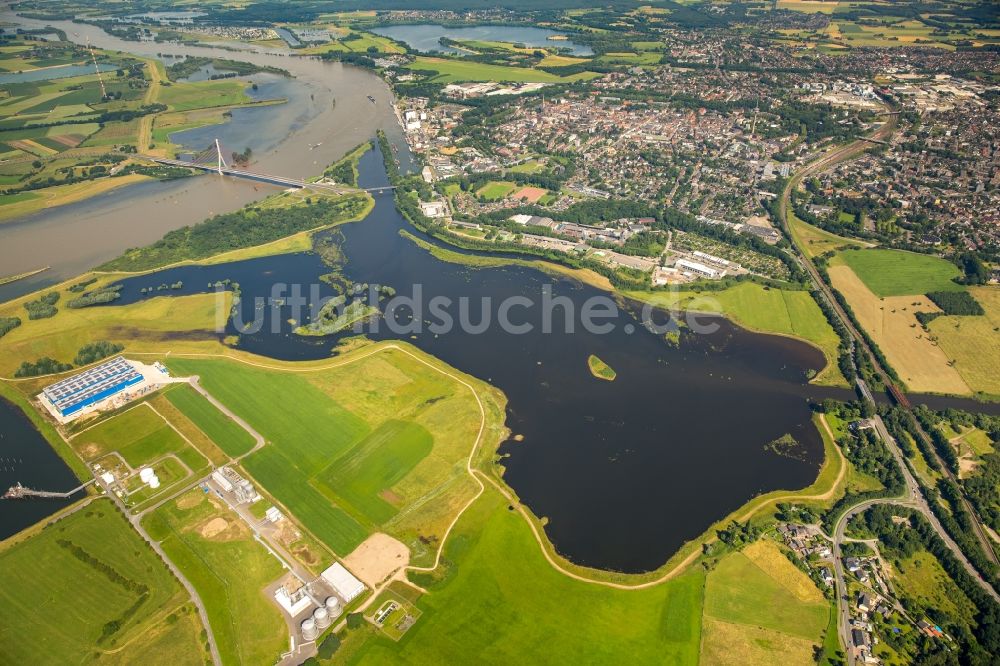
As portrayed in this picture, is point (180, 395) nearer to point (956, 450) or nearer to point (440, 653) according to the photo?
point (440, 653)

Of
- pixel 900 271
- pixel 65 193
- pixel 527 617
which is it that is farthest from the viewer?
pixel 65 193

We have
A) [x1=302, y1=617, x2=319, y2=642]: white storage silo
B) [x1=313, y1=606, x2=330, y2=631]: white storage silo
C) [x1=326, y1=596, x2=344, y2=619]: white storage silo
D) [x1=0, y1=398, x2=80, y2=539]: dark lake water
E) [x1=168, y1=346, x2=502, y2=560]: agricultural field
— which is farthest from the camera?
[x1=168, y1=346, x2=502, y2=560]: agricultural field

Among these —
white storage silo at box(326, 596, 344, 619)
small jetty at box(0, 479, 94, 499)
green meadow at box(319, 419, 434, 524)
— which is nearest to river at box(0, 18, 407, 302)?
small jetty at box(0, 479, 94, 499)

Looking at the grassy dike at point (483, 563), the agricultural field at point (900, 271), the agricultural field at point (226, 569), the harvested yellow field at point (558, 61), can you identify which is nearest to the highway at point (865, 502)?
the grassy dike at point (483, 563)

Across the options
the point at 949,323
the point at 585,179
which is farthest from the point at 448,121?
the point at 949,323

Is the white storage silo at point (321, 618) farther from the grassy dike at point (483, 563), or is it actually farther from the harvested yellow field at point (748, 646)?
the harvested yellow field at point (748, 646)

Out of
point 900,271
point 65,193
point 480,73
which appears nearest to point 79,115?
point 65,193

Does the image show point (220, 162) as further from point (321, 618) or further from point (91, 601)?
point (321, 618)

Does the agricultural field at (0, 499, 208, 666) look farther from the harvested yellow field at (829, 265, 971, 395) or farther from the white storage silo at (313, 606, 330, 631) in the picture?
the harvested yellow field at (829, 265, 971, 395)

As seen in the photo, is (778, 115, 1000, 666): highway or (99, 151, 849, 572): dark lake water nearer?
(778, 115, 1000, 666): highway
